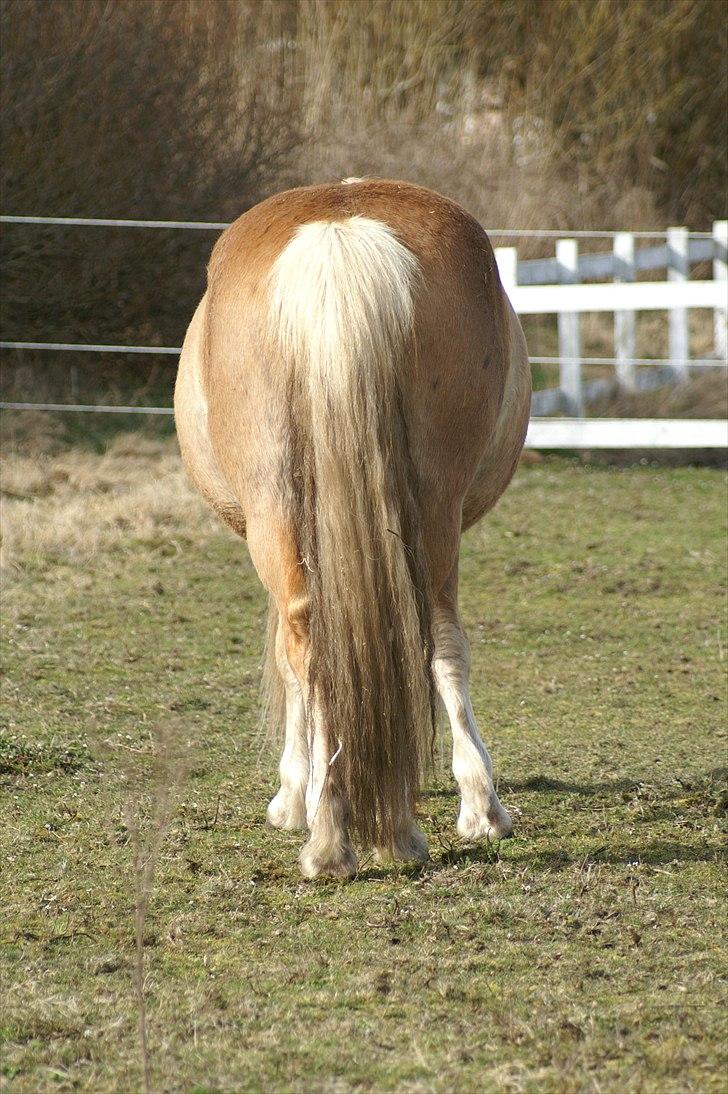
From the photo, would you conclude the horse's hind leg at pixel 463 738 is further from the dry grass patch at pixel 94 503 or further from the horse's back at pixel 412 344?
the dry grass patch at pixel 94 503

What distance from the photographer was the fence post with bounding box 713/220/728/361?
1070 cm

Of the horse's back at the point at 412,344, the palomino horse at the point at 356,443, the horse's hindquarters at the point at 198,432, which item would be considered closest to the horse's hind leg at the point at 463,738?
the palomino horse at the point at 356,443

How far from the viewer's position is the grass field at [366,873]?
224 centimetres

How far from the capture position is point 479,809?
10.8 feet

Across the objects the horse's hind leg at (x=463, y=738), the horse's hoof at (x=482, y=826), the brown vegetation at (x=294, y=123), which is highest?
the brown vegetation at (x=294, y=123)

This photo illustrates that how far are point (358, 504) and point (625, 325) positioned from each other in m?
8.62

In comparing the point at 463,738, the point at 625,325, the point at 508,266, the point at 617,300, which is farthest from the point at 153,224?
the point at 463,738

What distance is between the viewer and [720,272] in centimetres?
1259

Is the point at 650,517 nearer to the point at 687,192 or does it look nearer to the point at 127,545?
the point at 127,545

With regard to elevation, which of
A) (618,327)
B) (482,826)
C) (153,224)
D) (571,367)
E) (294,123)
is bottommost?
(482,826)

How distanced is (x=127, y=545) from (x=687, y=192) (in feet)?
44.2

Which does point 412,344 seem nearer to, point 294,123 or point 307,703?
point 307,703

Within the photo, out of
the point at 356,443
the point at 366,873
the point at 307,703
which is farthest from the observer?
the point at 366,873

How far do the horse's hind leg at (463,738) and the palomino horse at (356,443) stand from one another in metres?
0.16
